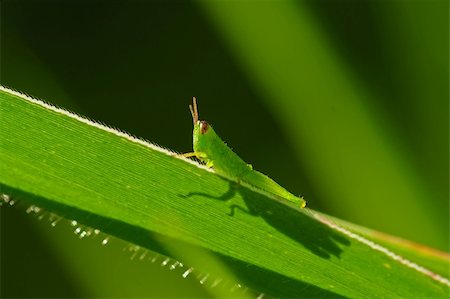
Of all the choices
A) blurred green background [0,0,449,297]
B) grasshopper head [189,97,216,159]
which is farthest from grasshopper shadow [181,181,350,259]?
blurred green background [0,0,449,297]

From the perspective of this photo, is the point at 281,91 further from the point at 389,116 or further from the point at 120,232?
the point at 120,232

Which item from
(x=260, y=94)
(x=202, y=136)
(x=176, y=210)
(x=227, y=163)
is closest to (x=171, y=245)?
(x=176, y=210)

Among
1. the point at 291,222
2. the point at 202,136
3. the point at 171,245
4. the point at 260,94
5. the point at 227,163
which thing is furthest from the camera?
the point at 260,94

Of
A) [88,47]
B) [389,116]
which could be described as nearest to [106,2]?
[88,47]

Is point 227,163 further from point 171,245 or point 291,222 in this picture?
point 171,245

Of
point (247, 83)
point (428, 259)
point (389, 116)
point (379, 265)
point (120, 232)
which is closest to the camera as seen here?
point (120, 232)

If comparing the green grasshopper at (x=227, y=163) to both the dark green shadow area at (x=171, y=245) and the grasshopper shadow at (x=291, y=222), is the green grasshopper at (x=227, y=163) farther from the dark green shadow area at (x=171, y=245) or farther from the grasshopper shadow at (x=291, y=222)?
the dark green shadow area at (x=171, y=245)

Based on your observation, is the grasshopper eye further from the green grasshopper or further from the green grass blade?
the green grass blade
